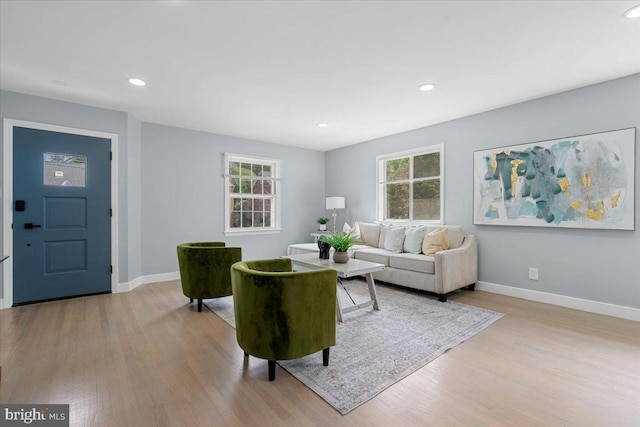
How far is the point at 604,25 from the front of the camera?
2195 millimetres

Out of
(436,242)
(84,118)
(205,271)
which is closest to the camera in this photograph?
(205,271)

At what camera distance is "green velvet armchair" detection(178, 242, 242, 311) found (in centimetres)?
329

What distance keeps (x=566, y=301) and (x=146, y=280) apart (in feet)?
18.6

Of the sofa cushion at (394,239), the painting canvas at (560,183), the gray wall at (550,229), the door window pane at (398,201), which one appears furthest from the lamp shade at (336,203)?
the painting canvas at (560,183)

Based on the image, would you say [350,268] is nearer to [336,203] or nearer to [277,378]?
[277,378]

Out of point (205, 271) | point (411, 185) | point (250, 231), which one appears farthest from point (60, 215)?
point (411, 185)

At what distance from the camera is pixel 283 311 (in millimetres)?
1888

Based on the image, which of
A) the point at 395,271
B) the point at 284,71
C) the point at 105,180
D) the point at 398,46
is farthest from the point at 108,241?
the point at 398,46

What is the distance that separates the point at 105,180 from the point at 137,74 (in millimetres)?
1732

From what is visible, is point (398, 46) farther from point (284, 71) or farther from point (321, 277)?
point (321, 277)

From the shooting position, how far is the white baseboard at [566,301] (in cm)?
304

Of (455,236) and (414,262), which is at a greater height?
(455,236)

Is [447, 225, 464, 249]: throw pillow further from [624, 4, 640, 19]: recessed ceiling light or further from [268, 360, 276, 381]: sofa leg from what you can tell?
[268, 360, 276, 381]: sofa leg

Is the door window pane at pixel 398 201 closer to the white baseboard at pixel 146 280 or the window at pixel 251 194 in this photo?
the window at pixel 251 194
